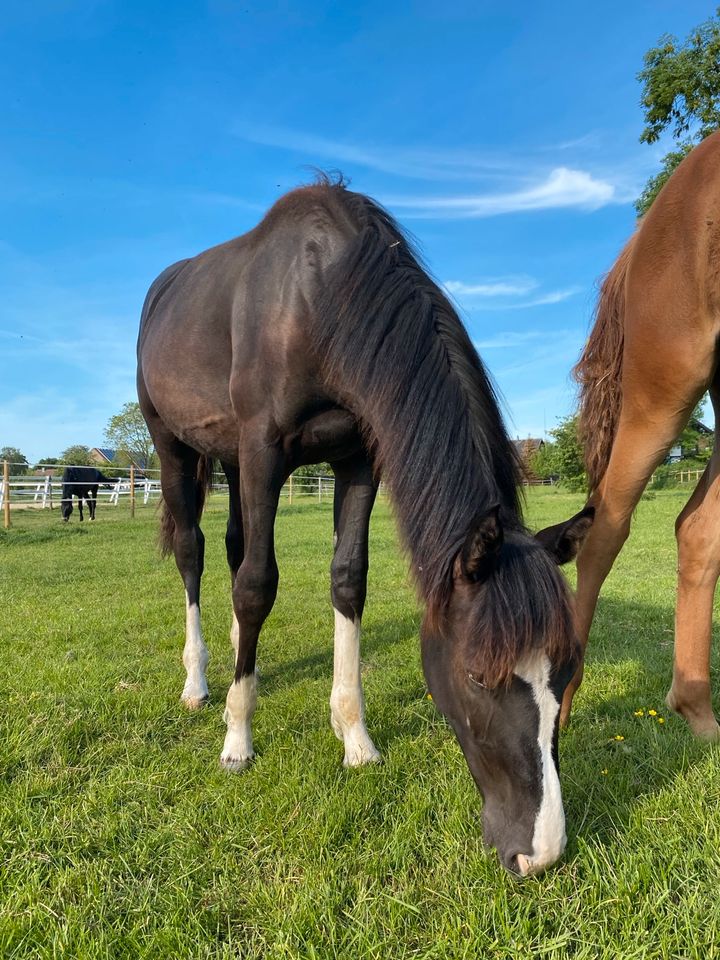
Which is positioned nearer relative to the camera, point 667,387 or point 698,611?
point 667,387

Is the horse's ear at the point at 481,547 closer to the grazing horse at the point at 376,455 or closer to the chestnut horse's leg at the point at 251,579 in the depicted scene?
the grazing horse at the point at 376,455

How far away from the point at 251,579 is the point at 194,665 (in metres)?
1.11

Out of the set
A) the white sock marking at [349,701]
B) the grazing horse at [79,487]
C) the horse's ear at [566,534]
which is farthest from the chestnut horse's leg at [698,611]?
the grazing horse at [79,487]

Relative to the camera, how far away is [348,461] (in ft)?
10.0

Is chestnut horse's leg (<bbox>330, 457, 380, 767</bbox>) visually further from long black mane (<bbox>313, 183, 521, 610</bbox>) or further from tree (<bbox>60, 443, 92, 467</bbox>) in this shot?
tree (<bbox>60, 443, 92, 467</bbox>)

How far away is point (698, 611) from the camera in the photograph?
2615 millimetres

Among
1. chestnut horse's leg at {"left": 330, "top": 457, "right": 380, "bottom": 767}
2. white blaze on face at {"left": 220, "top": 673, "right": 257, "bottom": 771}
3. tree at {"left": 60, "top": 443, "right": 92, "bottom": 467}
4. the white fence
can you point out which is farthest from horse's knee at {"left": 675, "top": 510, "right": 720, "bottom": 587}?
tree at {"left": 60, "top": 443, "right": 92, "bottom": 467}

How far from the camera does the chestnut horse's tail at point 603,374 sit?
2891 mm

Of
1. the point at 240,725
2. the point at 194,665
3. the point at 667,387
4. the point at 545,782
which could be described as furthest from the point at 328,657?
the point at 667,387

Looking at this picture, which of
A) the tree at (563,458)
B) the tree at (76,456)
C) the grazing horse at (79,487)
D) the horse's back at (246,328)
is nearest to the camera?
the horse's back at (246,328)

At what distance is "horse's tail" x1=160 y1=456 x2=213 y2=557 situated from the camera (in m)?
4.71

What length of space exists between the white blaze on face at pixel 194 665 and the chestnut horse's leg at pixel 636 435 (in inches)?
77.5

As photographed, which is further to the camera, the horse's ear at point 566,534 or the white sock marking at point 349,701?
the white sock marking at point 349,701

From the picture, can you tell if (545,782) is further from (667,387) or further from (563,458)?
(563,458)
